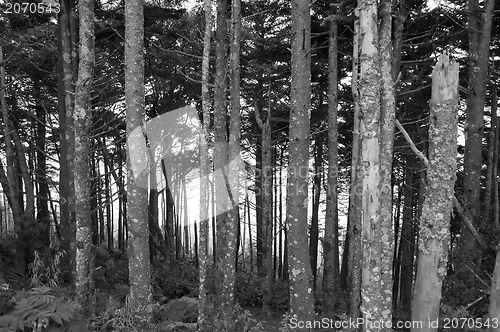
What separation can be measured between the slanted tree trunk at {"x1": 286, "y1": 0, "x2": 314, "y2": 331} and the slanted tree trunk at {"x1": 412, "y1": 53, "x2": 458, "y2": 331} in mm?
2417

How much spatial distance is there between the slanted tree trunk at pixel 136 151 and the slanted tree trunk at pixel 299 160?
2.60m

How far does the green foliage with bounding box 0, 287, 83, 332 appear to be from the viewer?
3.91 meters

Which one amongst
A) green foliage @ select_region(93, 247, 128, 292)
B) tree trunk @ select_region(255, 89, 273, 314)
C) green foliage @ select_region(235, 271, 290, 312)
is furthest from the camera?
green foliage @ select_region(235, 271, 290, 312)

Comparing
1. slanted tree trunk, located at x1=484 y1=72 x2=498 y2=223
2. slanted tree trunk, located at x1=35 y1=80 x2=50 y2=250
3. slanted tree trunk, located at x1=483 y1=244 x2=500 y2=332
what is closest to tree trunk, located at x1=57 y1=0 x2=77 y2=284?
slanted tree trunk, located at x1=35 y1=80 x2=50 y2=250

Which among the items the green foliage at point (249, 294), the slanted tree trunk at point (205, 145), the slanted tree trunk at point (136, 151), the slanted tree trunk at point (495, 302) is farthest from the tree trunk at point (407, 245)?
the slanted tree trunk at point (136, 151)

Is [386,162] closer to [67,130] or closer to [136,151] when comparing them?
[136,151]

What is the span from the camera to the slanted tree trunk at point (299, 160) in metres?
6.36

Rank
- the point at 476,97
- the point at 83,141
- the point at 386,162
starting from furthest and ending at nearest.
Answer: the point at 476,97 < the point at 83,141 < the point at 386,162

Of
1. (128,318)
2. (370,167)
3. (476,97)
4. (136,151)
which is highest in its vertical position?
(476,97)

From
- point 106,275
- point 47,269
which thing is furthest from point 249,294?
point 47,269

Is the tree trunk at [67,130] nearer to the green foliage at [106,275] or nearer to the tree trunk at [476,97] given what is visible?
the green foliage at [106,275]

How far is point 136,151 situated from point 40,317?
3080mm

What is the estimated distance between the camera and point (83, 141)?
687 centimetres

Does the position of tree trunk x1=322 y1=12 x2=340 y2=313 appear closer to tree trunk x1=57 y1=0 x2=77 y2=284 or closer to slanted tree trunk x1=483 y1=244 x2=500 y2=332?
slanted tree trunk x1=483 y1=244 x2=500 y2=332
